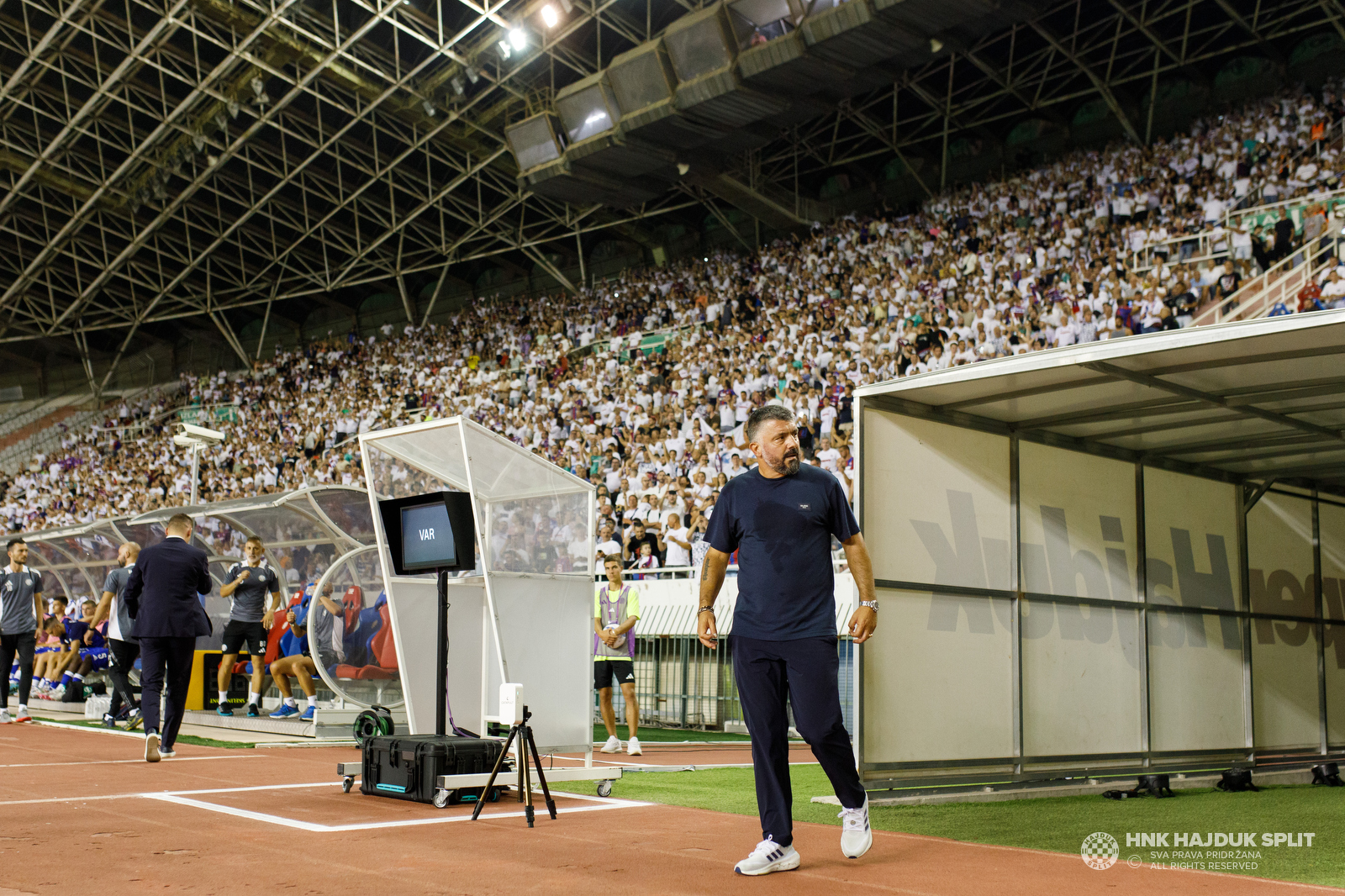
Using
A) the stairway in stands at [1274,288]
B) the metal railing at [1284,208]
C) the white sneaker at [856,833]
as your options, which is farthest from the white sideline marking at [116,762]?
the metal railing at [1284,208]

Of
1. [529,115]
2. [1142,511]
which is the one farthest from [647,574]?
[529,115]

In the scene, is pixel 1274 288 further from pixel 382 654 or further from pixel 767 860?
pixel 767 860

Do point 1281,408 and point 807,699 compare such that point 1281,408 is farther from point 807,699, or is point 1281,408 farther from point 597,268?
point 597,268

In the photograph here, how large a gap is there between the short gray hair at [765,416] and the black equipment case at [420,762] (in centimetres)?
300

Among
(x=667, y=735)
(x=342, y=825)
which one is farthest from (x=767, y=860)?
(x=667, y=735)

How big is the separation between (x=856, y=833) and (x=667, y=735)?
9.59m

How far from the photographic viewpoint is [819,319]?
74.9ft

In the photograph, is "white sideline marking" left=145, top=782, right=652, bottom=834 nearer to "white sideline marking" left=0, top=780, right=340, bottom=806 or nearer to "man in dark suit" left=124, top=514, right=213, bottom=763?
"white sideline marking" left=0, top=780, right=340, bottom=806

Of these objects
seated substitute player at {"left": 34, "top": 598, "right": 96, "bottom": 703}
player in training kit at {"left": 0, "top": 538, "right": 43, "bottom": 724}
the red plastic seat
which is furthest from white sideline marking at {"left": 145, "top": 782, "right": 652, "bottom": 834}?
seated substitute player at {"left": 34, "top": 598, "right": 96, "bottom": 703}

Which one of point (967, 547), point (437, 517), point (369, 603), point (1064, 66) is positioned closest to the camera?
point (437, 517)

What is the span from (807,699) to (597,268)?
29.3m

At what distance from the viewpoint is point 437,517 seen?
772cm

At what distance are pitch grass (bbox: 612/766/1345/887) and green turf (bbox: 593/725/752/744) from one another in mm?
4297

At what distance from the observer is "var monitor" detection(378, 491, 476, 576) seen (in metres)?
7.60
